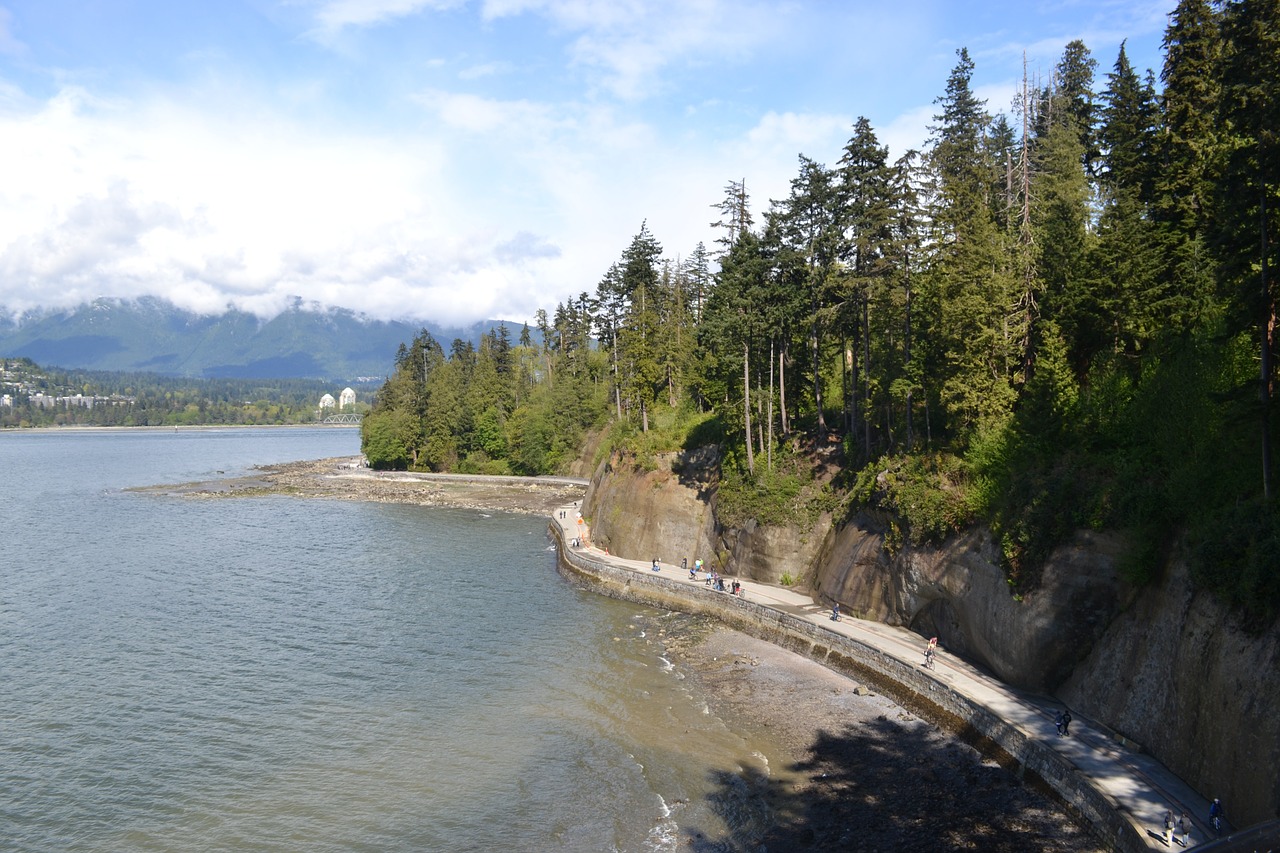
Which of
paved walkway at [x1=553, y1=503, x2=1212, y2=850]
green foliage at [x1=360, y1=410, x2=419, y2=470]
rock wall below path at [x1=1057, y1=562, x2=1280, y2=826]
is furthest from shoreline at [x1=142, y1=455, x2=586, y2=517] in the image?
rock wall below path at [x1=1057, y1=562, x2=1280, y2=826]

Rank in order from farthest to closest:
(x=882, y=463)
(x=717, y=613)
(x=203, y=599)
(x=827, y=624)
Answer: (x=203, y=599), (x=717, y=613), (x=882, y=463), (x=827, y=624)

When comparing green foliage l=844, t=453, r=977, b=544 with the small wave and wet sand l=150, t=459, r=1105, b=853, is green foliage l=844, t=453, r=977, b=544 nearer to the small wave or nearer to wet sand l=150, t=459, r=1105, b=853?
wet sand l=150, t=459, r=1105, b=853

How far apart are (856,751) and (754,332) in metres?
24.0

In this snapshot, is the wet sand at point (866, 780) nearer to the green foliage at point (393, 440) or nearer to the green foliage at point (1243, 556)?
the green foliage at point (1243, 556)

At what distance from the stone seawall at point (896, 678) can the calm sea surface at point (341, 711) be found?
6.68 feet

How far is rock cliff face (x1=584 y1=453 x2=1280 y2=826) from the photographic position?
56.7ft

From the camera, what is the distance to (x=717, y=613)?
38.5 m

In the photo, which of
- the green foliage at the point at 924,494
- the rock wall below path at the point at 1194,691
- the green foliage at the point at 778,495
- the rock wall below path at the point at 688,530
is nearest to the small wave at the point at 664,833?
the rock wall below path at the point at 1194,691

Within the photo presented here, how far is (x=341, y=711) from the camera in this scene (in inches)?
1107

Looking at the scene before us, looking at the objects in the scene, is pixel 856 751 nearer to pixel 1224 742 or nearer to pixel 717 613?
pixel 1224 742

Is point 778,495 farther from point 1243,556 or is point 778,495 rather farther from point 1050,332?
point 1243,556

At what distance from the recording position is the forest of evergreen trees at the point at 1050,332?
67.6 feet

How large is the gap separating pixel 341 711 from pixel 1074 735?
75.0 feet

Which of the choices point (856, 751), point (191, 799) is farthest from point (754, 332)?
point (191, 799)
